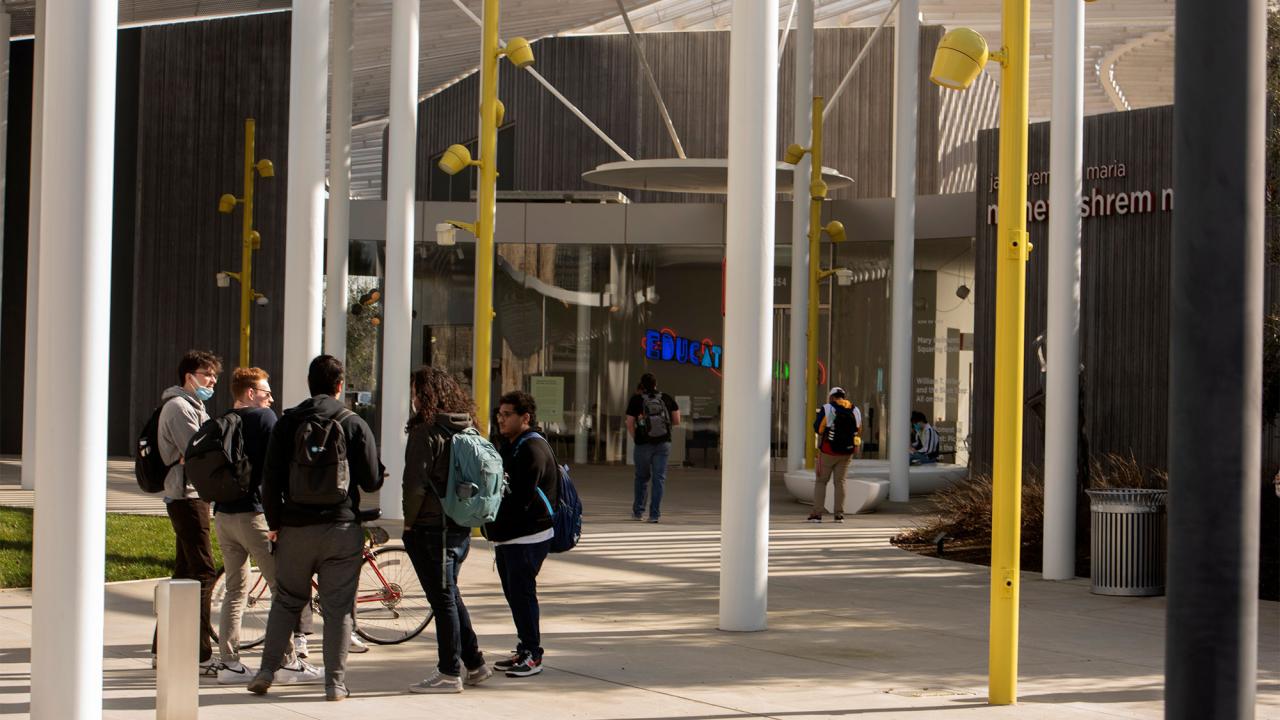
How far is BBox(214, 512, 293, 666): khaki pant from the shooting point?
8461 millimetres

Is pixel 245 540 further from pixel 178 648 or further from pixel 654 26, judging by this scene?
pixel 654 26

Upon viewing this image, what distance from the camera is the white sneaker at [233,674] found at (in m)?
8.48

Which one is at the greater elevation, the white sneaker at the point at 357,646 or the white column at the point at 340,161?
the white column at the point at 340,161

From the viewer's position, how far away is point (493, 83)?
1622 cm

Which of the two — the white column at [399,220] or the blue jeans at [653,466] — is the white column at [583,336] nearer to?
the blue jeans at [653,466]

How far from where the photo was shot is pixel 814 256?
26344 mm

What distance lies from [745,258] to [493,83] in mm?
6610

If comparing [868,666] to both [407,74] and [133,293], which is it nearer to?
[407,74]

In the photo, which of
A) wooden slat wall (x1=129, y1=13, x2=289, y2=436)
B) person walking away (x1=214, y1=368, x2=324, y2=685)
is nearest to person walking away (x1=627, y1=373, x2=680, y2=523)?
person walking away (x1=214, y1=368, x2=324, y2=685)

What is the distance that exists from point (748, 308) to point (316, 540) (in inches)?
146

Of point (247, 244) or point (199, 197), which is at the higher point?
point (199, 197)

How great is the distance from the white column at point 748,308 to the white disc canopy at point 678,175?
554 inches

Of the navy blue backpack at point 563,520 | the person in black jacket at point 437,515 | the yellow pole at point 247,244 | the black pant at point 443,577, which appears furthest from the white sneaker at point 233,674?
the yellow pole at point 247,244

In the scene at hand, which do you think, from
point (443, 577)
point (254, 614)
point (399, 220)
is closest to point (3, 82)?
point (399, 220)
